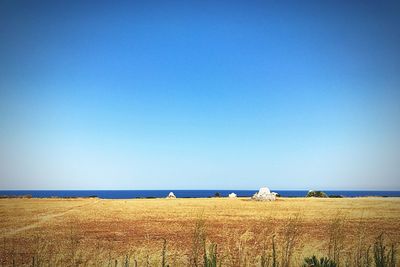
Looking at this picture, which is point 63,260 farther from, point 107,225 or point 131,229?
point 107,225

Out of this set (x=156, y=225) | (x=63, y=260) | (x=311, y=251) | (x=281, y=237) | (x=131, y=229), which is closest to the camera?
(x=63, y=260)

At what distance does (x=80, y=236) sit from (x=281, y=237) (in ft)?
29.7

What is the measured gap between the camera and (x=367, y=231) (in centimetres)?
1689

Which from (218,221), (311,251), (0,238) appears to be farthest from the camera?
(218,221)

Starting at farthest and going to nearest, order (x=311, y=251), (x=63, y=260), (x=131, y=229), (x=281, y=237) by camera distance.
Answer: (x=131, y=229) → (x=281, y=237) → (x=311, y=251) → (x=63, y=260)

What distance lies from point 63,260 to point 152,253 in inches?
122

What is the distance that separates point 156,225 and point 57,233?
220 inches

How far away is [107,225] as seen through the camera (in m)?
20.7

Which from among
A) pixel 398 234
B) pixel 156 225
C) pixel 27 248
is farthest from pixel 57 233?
pixel 398 234

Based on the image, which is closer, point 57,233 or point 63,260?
point 63,260

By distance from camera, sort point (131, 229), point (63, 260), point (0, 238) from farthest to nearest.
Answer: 1. point (131, 229)
2. point (0, 238)
3. point (63, 260)

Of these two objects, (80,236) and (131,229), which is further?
(131,229)

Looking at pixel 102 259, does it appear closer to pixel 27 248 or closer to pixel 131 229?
pixel 27 248

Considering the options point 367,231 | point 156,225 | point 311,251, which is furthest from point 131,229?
point 367,231
